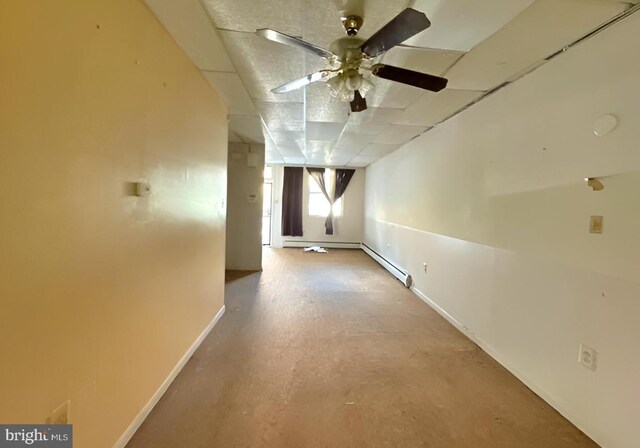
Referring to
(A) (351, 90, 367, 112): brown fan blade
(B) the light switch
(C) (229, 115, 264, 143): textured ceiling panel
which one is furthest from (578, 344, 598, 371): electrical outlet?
(C) (229, 115, 264, 143): textured ceiling panel

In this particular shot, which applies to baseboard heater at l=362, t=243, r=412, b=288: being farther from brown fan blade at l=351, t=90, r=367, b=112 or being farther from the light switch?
brown fan blade at l=351, t=90, r=367, b=112

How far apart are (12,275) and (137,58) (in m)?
1.21

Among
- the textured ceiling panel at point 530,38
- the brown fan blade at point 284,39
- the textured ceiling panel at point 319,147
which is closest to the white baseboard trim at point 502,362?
the textured ceiling panel at point 530,38

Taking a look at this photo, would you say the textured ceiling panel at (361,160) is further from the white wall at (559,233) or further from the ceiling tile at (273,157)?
the white wall at (559,233)

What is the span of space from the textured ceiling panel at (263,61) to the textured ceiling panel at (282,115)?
0.43m

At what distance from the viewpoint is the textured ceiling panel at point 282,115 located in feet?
10.9

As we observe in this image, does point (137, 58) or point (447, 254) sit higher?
point (137, 58)

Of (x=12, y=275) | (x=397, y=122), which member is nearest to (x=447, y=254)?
(x=397, y=122)

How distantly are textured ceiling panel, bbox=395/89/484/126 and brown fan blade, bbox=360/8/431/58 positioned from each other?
4.48 ft

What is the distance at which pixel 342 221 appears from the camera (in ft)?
28.1

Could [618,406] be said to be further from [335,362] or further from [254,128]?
[254,128]

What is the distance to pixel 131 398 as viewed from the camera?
1.66 metres

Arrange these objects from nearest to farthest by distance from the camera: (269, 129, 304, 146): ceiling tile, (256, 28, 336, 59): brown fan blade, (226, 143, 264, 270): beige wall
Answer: (256, 28, 336, 59): brown fan blade → (269, 129, 304, 146): ceiling tile → (226, 143, 264, 270): beige wall

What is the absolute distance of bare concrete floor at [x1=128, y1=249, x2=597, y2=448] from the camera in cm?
171
